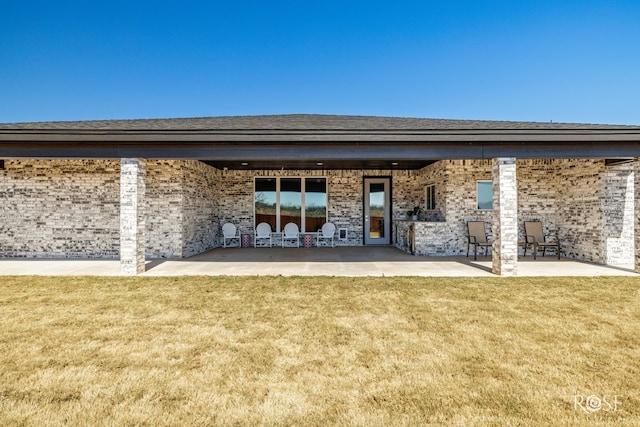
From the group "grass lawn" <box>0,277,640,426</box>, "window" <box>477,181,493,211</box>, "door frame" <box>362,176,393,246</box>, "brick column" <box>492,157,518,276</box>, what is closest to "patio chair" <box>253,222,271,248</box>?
"door frame" <box>362,176,393,246</box>

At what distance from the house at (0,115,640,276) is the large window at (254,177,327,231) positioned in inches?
1.5

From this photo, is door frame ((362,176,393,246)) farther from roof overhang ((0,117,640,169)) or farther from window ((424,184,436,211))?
roof overhang ((0,117,640,169))

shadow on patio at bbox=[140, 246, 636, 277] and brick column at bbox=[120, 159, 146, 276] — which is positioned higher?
brick column at bbox=[120, 159, 146, 276]

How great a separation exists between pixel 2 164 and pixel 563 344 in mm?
13119

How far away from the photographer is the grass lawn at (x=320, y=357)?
2215 mm

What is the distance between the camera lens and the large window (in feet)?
38.9

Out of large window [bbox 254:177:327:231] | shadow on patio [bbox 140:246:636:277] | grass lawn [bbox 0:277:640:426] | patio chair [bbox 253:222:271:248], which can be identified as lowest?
grass lawn [bbox 0:277:640:426]

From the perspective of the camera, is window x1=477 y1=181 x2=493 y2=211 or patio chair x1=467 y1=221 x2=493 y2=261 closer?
patio chair x1=467 y1=221 x2=493 y2=261

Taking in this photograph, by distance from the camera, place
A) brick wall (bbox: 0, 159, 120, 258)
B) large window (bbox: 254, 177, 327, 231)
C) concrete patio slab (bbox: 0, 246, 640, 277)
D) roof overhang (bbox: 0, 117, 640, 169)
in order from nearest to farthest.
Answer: roof overhang (bbox: 0, 117, 640, 169) → concrete patio slab (bbox: 0, 246, 640, 277) → brick wall (bbox: 0, 159, 120, 258) → large window (bbox: 254, 177, 327, 231)

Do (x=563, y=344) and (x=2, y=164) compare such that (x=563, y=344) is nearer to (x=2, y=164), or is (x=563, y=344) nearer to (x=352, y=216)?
(x=352, y=216)

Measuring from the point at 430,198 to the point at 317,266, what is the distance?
5.45 meters

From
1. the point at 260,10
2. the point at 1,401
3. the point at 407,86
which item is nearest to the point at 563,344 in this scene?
the point at 1,401

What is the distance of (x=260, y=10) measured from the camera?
13.2m

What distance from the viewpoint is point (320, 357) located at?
9.98 ft
